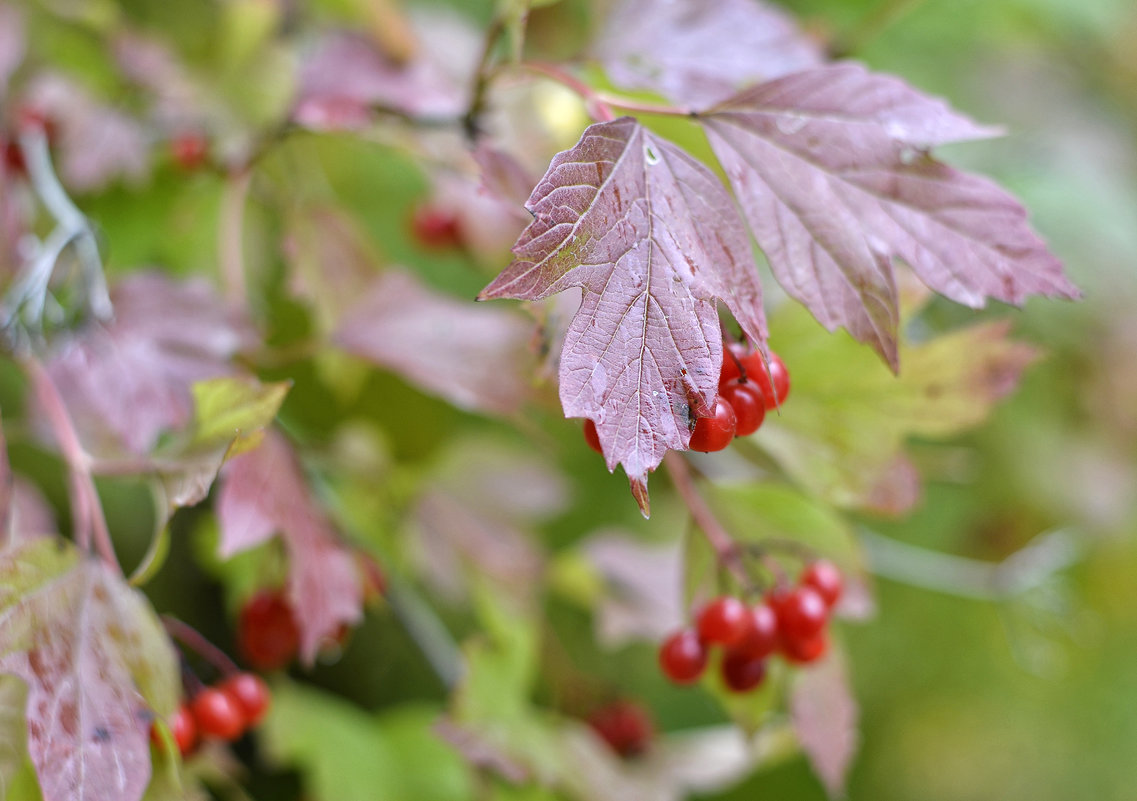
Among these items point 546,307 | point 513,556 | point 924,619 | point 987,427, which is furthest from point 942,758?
point 546,307

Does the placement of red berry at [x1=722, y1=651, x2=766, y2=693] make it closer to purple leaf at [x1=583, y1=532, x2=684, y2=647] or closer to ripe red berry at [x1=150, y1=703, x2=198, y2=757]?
purple leaf at [x1=583, y1=532, x2=684, y2=647]

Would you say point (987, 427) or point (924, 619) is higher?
point (987, 427)

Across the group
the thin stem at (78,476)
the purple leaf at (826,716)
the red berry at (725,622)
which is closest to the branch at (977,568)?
the purple leaf at (826,716)

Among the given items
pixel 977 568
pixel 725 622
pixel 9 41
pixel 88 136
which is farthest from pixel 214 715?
pixel 977 568

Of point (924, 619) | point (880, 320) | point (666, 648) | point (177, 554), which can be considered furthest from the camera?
point (924, 619)

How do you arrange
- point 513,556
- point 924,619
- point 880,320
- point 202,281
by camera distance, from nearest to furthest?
point 880,320
point 202,281
point 513,556
point 924,619

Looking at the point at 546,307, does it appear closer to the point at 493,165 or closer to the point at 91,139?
the point at 493,165

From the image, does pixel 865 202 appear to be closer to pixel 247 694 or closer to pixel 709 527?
pixel 709 527

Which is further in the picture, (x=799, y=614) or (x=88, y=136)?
Result: (x=88, y=136)
